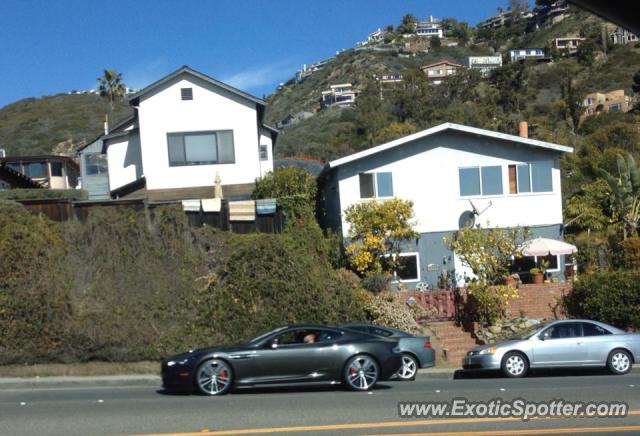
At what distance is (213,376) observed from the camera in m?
14.0

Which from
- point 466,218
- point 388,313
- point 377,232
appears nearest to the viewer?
point 388,313

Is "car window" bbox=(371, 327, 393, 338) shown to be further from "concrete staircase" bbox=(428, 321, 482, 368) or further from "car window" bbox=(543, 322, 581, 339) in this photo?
"concrete staircase" bbox=(428, 321, 482, 368)

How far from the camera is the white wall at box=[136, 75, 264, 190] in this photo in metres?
32.2

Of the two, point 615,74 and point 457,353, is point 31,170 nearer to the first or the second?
point 457,353

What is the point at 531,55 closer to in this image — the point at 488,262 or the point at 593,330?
the point at 488,262

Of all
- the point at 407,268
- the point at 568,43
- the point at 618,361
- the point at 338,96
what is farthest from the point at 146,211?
the point at 568,43

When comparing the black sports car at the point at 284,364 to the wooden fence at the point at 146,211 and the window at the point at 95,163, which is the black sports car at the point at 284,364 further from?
the window at the point at 95,163

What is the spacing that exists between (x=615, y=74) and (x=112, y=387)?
94.3m

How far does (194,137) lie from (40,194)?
266 inches

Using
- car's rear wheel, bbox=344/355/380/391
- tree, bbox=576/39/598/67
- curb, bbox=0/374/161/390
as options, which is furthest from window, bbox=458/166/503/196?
tree, bbox=576/39/598/67

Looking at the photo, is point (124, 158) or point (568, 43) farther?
point (568, 43)

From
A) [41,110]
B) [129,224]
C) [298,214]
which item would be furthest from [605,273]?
[41,110]

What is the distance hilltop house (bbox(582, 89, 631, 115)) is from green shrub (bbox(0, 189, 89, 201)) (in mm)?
64495

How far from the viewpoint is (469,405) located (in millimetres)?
11922
